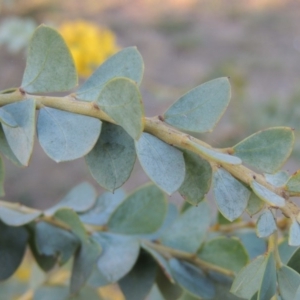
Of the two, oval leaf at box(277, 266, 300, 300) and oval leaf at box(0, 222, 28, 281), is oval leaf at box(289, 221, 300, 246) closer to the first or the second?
oval leaf at box(277, 266, 300, 300)

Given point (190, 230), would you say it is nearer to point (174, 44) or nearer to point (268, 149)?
point (268, 149)

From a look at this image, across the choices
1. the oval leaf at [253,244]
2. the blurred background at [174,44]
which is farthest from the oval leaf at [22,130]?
the blurred background at [174,44]

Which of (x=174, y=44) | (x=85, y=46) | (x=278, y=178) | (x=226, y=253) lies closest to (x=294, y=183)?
(x=278, y=178)

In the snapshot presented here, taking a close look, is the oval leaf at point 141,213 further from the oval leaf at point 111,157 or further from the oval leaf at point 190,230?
the oval leaf at point 111,157

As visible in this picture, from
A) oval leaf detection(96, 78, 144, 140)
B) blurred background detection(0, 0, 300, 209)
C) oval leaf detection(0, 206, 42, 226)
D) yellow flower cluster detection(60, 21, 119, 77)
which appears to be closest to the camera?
oval leaf detection(96, 78, 144, 140)

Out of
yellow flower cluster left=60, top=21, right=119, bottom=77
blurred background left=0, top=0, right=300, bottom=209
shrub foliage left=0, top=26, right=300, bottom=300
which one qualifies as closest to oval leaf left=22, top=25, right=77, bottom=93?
shrub foliage left=0, top=26, right=300, bottom=300
